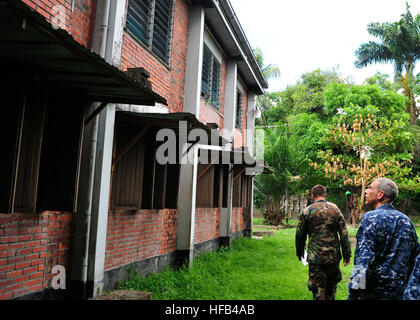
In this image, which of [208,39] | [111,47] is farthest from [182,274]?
[208,39]

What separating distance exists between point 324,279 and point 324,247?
44 centimetres

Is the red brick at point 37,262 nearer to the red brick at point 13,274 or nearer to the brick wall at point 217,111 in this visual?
the red brick at point 13,274

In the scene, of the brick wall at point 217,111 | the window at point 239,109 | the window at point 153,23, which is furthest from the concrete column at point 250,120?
the window at point 153,23

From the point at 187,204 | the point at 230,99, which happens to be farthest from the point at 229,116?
the point at 187,204

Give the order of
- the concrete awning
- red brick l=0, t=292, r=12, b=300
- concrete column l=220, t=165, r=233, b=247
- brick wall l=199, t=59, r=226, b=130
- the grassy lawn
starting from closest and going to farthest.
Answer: the concrete awning → red brick l=0, t=292, r=12, b=300 → the grassy lawn → brick wall l=199, t=59, r=226, b=130 → concrete column l=220, t=165, r=233, b=247

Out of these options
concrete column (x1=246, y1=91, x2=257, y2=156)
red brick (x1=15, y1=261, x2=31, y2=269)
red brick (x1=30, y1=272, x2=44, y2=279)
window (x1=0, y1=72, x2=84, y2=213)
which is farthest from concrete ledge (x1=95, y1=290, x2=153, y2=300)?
concrete column (x1=246, y1=91, x2=257, y2=156)

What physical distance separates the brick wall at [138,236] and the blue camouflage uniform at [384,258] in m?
4.01

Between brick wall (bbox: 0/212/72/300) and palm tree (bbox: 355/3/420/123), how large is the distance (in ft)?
101

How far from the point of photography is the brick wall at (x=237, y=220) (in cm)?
1420

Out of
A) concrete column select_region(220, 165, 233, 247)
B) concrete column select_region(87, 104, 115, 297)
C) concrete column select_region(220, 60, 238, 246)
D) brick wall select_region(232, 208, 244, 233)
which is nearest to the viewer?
concrete column select_region(87, 104, 115, 297)

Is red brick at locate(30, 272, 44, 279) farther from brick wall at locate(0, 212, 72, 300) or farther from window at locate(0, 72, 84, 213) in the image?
window at locate(0, 72, 84, 213)

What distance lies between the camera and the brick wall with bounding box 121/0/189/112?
646cm
